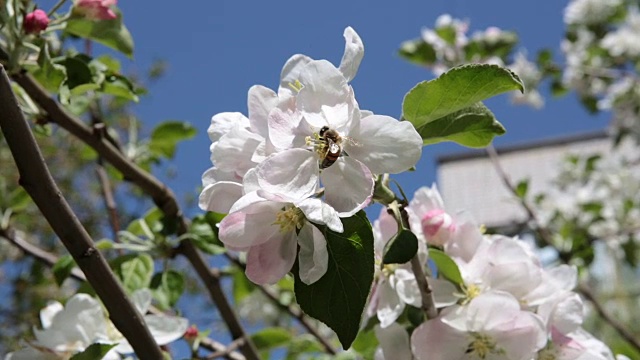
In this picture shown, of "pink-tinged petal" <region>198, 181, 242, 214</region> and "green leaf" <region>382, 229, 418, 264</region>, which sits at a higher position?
"pink-tinged petal" <region>198, 181, 242, 214</region>

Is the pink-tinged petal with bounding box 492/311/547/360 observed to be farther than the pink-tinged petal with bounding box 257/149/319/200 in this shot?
Yes

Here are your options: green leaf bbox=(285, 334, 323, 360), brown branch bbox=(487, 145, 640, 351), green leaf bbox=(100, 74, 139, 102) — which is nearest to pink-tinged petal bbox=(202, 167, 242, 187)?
green leaf bbox=(100, 74, 139, 102)

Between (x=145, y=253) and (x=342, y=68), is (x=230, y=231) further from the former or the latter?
(x=145, y=253)

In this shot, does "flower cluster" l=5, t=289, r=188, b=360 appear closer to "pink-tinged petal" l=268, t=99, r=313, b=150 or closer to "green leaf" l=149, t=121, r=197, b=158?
"pink-tinged petal" l=268, t=99, r=313, b=150

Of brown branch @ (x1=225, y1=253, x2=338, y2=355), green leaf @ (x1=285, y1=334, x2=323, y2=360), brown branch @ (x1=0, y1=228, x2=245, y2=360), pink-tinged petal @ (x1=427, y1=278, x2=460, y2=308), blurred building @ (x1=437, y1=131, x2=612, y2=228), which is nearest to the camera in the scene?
pink-tinged petal @ (x1=427, y1=278, x2=460, y2=308)

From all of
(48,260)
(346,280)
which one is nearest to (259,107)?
(346,280)

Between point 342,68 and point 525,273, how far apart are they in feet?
1.09

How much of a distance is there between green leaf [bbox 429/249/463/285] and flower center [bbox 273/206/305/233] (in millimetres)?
231

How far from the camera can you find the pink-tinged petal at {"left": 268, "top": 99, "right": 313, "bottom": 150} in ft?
2.23

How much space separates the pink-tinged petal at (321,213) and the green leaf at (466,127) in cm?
19

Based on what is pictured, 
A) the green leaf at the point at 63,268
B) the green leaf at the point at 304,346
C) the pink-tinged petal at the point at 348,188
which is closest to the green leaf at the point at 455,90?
the pink-tinged petal at the point at 348,188

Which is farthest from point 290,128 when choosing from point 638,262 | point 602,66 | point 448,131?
point 602,66

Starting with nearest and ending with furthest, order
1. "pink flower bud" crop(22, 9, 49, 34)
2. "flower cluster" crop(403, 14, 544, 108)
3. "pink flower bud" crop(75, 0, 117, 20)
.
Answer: "pink flower bud" crop(22, 9, 49, 34), "pink flower bud" crop(75, 0, 117, 20), "flower cluster" crop(403, 14, 544, 108)

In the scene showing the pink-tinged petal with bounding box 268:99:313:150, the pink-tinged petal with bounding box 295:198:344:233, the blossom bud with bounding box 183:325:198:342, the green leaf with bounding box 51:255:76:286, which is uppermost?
the pink-tinged petal with bounding box 268:99:313:150
